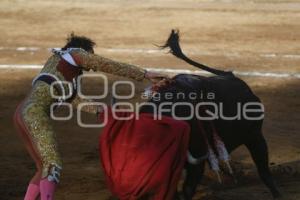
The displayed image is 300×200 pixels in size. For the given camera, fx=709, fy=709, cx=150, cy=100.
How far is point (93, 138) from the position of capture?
26.8 ft

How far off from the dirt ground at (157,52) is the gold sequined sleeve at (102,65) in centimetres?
160

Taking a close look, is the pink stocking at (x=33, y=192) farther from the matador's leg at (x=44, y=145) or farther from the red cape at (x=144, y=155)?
the red cape at (x=144, y=155)

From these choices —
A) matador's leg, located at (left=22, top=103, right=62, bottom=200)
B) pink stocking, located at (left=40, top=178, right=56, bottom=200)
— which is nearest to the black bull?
matador's leg, located at (left=22, top=103, right=62, bottom=200)

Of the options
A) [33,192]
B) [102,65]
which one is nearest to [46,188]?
[33,192]

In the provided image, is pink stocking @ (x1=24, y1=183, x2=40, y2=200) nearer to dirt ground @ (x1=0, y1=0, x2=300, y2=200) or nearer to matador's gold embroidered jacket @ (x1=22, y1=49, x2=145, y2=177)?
matador's gold embroidered jacket @ (x1=22, y1=49, x2=145, y2=177)

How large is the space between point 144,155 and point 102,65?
0.68m

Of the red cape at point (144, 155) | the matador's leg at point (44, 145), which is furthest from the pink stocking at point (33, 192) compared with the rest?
the red cape at point (144, 155)

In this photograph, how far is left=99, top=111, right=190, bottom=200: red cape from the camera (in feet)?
14.8

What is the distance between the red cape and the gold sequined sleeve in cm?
28

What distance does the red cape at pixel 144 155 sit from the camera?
177 inches

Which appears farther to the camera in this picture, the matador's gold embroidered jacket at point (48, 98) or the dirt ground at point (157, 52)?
the dirt ground at point (157, 52)

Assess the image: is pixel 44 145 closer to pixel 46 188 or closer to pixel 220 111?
pixel 46 188

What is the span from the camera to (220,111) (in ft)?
17.9

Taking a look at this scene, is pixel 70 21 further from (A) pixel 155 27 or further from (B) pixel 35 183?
(B) pixel 35 183
